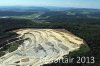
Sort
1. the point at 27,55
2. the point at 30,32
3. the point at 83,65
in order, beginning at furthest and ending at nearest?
the point at 30,32 → the point at 27,55 → the point at 83,65

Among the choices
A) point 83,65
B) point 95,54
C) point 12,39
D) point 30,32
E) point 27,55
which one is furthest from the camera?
point 30,32

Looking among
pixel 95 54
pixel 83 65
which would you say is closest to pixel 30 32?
pixel 95 54

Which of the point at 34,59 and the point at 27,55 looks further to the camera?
the point at 27,55

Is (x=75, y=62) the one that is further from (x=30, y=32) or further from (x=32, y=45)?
(x=30, y=32)

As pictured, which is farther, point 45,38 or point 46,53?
point 45,38

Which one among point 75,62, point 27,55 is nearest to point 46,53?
point 27,55

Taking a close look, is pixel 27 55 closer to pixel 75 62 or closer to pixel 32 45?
pixel 32 45
